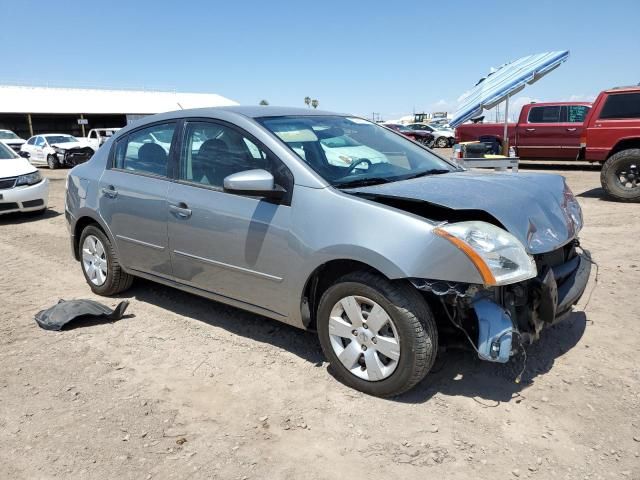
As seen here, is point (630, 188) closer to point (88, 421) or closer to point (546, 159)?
point (546, 159)

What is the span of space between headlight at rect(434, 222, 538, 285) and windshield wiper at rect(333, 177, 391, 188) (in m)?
0.76

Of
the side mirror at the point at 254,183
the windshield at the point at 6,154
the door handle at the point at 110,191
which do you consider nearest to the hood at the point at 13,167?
the windshield at the point at 6,154

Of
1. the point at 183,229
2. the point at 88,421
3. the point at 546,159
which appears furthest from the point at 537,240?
the point at 546,159

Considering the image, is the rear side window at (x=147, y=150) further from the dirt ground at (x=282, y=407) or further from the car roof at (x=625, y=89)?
the car roof at (x=625, y=89)

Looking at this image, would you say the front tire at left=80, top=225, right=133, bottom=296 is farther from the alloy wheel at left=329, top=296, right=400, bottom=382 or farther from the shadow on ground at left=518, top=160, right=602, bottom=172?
the shadow on ground at left=518, top=160, right=602, bottom=172

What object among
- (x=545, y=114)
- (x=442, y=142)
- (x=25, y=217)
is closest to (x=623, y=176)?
(x=545, y=114)

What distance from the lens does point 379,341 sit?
3078mm

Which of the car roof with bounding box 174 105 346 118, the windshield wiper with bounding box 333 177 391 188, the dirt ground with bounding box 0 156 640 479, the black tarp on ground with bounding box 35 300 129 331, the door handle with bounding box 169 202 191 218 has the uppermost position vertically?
the car roof with bounding box 174 105 346 118

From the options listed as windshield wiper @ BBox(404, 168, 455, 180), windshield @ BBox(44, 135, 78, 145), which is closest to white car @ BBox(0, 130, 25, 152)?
windshield @ BBox(44, 135, 78, 145)

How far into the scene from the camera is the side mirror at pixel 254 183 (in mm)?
3348

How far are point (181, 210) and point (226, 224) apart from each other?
496mm

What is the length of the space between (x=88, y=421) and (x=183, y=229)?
59.1 inches

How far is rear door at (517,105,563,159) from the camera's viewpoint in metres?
15.1

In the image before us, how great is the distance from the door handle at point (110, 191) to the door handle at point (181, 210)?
878 mm
